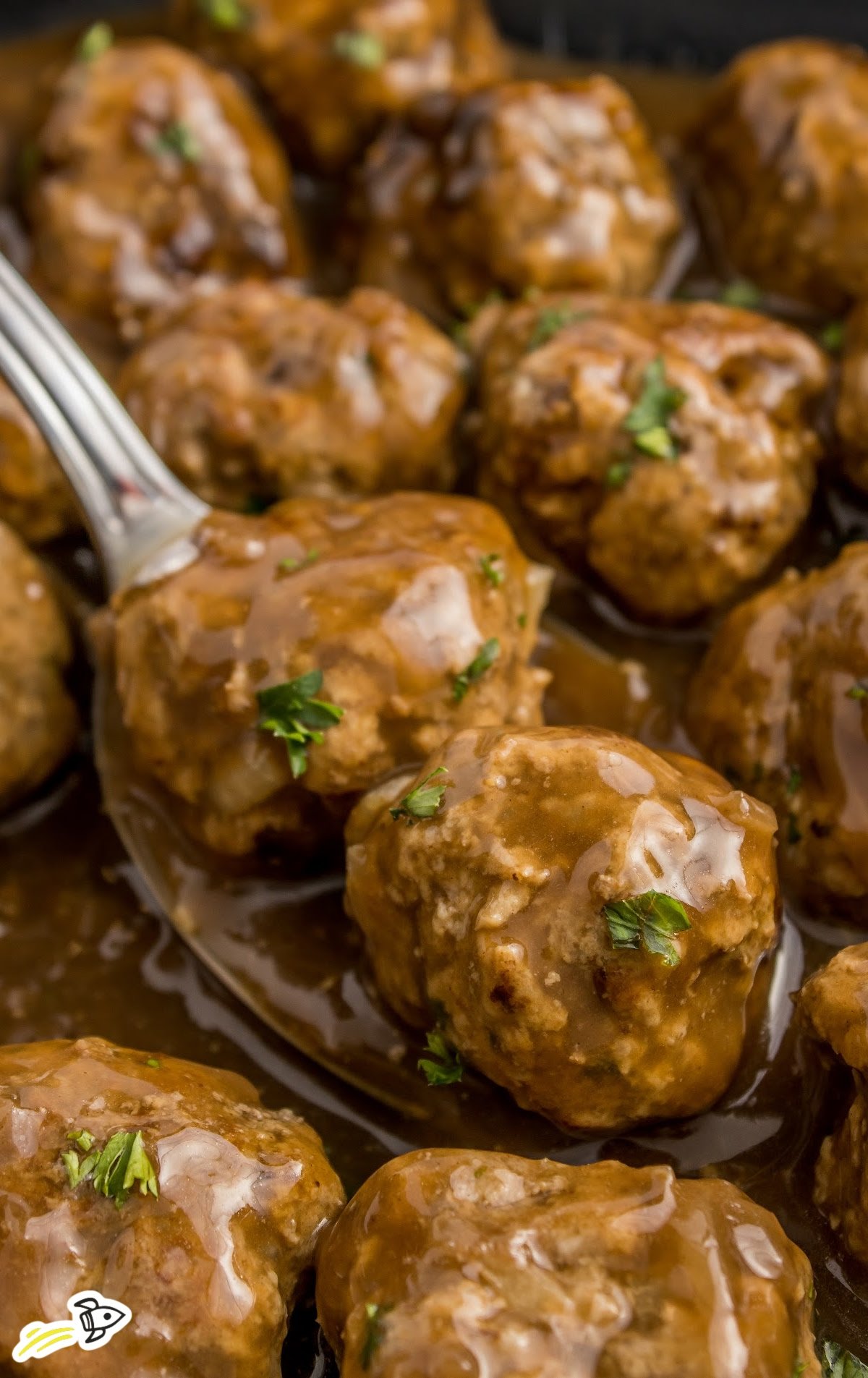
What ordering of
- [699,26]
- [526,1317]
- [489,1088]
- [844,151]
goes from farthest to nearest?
[699,26] < [844,151] < [489,1088] < [526,1317]

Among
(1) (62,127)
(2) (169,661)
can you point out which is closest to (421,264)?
(1) (62,127)

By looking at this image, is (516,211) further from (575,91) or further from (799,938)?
(799,938)

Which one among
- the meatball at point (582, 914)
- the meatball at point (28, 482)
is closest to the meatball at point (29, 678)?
the meatball at point (28, 482)

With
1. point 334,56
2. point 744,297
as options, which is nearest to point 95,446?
point 334,56

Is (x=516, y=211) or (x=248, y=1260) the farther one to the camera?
(x=516, y=211)

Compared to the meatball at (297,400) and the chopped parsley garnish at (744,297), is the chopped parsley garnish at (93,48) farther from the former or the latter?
the chopped parsley garnish at (744,297)
